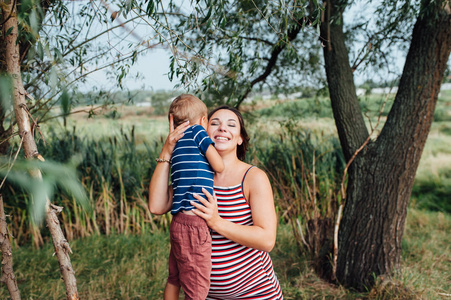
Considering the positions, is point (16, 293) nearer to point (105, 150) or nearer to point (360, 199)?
point (360, 199)

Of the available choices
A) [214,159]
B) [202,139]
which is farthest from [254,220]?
[202,139]

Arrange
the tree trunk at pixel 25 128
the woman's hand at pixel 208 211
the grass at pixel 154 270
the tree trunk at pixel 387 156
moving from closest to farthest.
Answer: the tree trunk at pixel 25 128 < the woman's hand at pixel 208 211 < the tree trunk at pixel 387 156 < the grass at pixel 154 270

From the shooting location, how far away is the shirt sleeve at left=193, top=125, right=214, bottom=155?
1.73 meters

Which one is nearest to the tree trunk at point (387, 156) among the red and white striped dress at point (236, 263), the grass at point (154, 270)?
the grass at point (154, 270)

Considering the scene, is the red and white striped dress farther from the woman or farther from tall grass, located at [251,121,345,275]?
tall grass, located at [251,121,345,275]

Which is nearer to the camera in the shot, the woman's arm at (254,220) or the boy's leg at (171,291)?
the woman's arm at (254,220)

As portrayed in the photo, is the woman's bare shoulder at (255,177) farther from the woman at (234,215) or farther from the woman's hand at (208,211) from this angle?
the woman's hand at (208,211)

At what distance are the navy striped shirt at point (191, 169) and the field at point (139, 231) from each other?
1.40 m

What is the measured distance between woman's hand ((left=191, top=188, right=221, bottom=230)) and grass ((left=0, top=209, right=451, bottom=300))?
1867mm

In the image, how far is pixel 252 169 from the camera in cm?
180

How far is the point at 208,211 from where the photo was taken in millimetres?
1655

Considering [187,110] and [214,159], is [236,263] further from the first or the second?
[187,110]

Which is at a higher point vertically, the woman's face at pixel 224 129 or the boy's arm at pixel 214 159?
the woman's face at pixel 224 129

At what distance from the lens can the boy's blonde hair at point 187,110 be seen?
1.90 meters
